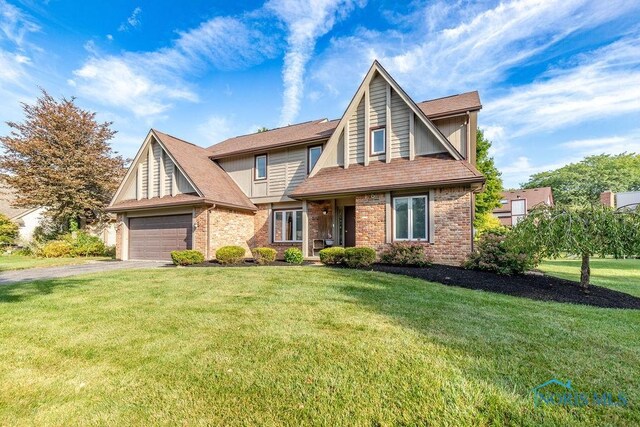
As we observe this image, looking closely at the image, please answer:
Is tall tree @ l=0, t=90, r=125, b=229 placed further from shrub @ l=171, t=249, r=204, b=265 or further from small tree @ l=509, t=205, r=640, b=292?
small tree @ l=509, t=205, r=640, b=292

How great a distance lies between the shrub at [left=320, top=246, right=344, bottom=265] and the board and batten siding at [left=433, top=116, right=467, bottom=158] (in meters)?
6.37

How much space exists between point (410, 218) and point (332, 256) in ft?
10.9

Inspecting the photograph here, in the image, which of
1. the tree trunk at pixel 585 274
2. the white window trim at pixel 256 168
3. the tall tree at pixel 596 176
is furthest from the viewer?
the tall tree at pixel 596 176

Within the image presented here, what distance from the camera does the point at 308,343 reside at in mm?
3701

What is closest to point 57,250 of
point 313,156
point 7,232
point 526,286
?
point 7,232

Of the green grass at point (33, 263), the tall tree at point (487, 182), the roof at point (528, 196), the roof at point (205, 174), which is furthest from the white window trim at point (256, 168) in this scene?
the roof at point (528, 196)

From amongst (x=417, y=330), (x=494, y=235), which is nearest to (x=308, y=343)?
Result: (x=417, y=330)

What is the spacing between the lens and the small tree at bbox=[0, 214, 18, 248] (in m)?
22.6

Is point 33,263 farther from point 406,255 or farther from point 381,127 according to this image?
point 381,127

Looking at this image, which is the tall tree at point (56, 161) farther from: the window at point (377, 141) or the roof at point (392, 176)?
the window at point (377, 141)

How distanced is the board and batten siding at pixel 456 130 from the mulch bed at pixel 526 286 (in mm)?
5312

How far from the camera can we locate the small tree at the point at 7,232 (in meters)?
22.6

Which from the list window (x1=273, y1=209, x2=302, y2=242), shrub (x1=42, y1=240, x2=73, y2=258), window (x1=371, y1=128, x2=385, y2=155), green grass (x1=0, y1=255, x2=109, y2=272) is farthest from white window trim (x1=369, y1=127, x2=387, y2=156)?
shrub (x1=42, y1=240, x2=73, y2=258)

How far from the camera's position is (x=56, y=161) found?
20.8 meters
